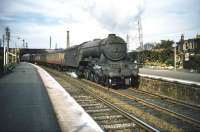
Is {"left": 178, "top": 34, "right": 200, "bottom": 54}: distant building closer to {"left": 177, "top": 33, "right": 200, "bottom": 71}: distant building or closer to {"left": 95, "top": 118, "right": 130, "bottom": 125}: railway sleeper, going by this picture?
{"left": 177, "top": 33, "right": 200, "bottom": 71}: distant building

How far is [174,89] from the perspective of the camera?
1422cm

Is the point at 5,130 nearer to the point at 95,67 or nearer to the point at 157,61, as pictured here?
the point at 95,67

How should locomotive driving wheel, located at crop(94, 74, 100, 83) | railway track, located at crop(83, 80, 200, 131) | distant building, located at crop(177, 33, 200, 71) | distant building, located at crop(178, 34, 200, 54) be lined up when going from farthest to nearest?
distant building, located at crop(178, 34, 200, 54)
distant building, located at crop(177, 33, 200, 71)
locomotive driving wheel, located at crop(94, 74, 100, 83)
railway track, located at crop(83, 80, 200, 131)

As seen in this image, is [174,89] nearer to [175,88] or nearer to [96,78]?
[175,88]

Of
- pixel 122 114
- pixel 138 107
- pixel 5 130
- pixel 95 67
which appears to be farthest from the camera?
pixel 95 67

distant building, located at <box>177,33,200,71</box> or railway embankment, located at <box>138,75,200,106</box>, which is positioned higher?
distant building, located at <box>177,33,200,71</box>

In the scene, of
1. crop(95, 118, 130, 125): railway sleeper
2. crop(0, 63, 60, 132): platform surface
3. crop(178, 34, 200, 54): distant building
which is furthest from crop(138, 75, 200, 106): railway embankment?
crop(178, 34, 200, 54): distant building

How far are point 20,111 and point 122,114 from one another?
13.7ft

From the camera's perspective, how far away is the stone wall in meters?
12.6

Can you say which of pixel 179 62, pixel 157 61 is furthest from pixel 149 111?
pixel 157 61

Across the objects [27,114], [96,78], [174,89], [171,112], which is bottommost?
[27,114]

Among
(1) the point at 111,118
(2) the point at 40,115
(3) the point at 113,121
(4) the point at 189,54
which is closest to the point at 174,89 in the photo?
(1) the point at 111,118

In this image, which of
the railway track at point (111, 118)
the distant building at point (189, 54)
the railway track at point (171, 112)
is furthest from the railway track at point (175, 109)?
the distant building at point (189, 54)

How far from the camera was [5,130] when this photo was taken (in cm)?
775
